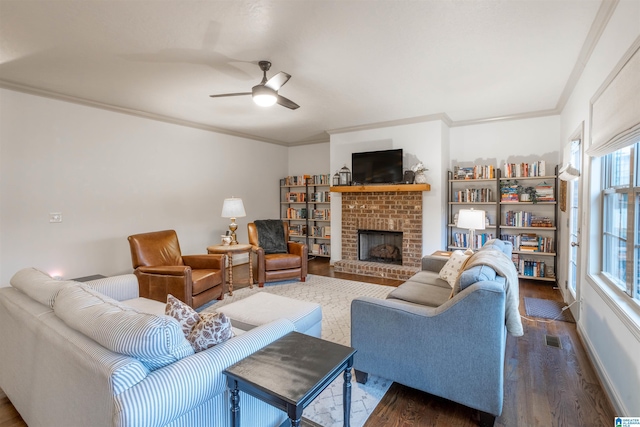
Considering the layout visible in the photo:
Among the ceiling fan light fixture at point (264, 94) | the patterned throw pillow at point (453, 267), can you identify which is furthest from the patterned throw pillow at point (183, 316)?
the patterned throw pillow at point (453, 267)

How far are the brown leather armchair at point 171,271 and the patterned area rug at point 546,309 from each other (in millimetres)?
3570

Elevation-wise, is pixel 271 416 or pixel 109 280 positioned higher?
pixel 109 280

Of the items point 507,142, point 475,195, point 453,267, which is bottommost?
point 453,267

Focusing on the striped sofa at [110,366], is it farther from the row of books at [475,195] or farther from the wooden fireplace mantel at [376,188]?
the row of books at [475,195]

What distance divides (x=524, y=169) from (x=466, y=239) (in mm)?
1336

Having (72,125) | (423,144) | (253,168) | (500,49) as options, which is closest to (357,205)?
(423,144)

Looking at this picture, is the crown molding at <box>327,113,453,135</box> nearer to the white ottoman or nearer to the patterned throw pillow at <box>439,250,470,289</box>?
the patterned throw pillow at <box>439,250,470,289</box>

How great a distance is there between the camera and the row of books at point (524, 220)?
458 cm

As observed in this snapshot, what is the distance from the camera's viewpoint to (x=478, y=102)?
Result: 13.6 feet

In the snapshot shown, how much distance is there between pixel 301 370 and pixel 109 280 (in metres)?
2.15

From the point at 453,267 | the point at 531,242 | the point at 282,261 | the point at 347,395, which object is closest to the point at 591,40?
the point at 453,267

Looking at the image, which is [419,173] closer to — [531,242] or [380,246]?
[380,246]

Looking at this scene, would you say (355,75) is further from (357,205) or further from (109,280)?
(109,280)

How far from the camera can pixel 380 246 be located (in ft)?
18.3
